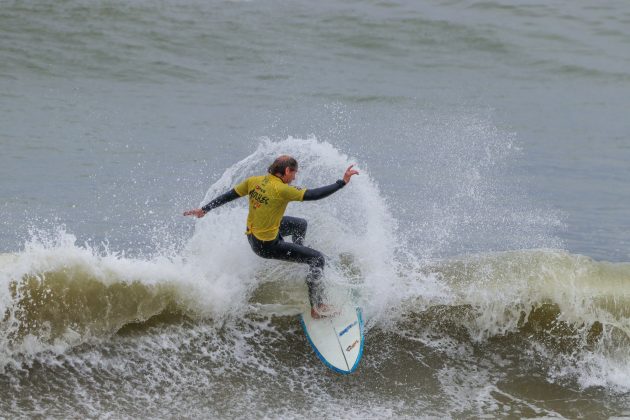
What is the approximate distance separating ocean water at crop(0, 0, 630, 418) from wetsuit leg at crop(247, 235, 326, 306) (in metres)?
0.39

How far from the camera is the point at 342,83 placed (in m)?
19.4

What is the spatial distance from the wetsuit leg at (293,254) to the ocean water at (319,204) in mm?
395

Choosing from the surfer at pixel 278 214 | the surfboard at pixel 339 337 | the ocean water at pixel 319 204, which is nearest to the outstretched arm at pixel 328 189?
the surfer at pixel 278 214

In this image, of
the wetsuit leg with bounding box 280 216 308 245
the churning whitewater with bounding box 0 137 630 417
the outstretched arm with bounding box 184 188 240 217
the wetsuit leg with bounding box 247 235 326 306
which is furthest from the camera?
the wetsuit leg with bounding box 280 216 308 245

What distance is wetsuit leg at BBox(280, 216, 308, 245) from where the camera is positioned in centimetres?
855

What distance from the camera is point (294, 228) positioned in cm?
861

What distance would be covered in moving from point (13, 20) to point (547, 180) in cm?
1397

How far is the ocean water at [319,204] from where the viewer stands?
7645 mm

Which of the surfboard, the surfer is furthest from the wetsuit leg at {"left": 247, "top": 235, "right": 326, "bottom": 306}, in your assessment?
the surfboard

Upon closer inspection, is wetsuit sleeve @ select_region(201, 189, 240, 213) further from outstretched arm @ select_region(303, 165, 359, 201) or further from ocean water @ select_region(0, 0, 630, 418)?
outstretched arm @ select_region(303, 165, 359, 201)

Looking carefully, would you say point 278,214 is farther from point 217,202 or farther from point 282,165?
point 217,202

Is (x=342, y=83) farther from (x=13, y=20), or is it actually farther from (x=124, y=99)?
(x=13, y=20)

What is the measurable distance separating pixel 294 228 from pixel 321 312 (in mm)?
894

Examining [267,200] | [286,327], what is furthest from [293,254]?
[286,327]
